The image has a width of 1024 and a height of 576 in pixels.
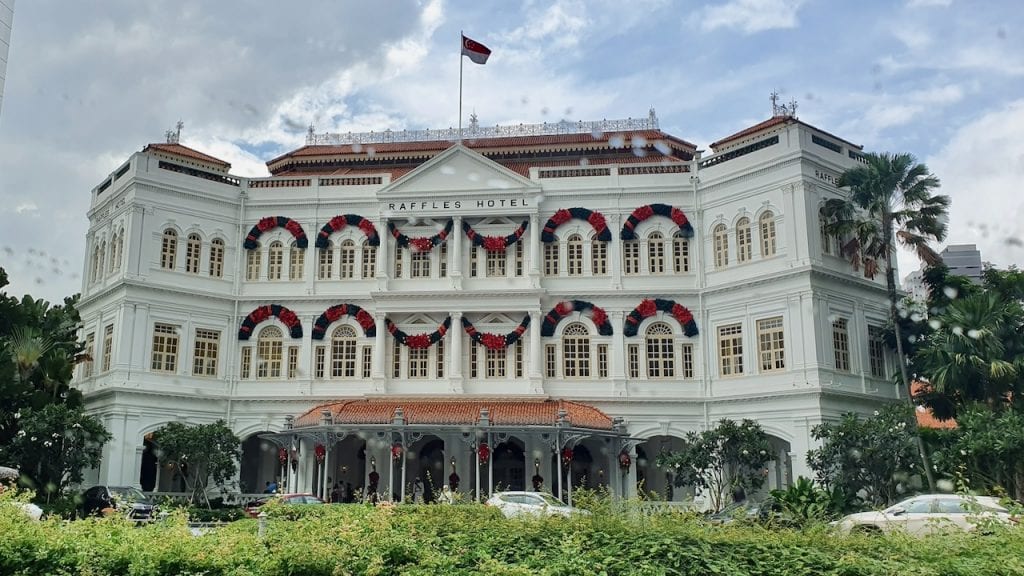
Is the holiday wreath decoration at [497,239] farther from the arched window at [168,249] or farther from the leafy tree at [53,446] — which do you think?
the leafy tree at [53,446]

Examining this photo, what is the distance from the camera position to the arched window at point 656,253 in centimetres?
3534

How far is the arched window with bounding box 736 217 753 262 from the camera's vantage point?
33688 millimetres

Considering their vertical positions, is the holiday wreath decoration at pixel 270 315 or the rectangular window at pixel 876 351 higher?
the holiday wreath decoration at pixel 270 315

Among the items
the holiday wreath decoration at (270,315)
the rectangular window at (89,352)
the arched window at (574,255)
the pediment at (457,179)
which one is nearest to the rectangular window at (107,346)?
the rectangular window at (89,352)

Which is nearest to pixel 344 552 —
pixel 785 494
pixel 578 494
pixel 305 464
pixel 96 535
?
pixel 96 535

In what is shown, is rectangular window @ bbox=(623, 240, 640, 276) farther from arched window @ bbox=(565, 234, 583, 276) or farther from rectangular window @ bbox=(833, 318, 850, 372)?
rectangular window @ bbox=(833, 318, 850, 372)

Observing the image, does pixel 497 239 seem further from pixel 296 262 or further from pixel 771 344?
pixel 771 344

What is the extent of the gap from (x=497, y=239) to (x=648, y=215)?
18.9 feet

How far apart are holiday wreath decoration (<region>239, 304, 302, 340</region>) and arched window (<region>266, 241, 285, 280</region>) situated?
1.42 meters

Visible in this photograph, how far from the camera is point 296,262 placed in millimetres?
37469

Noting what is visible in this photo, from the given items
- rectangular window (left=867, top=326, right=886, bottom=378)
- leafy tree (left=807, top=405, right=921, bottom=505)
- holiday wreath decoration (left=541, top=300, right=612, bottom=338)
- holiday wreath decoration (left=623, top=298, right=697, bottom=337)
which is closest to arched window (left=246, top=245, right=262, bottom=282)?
holiday wreath decoration (left=541, top=300, right=612, bottom=338)

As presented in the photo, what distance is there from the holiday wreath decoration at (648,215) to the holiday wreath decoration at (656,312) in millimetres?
2653

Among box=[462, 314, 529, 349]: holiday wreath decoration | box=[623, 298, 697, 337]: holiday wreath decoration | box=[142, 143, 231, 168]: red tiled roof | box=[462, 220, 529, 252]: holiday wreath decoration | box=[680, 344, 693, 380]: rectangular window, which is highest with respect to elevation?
box=[142, 143, 231, 168]: red tiled roof

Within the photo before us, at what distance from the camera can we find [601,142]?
3878 cm
